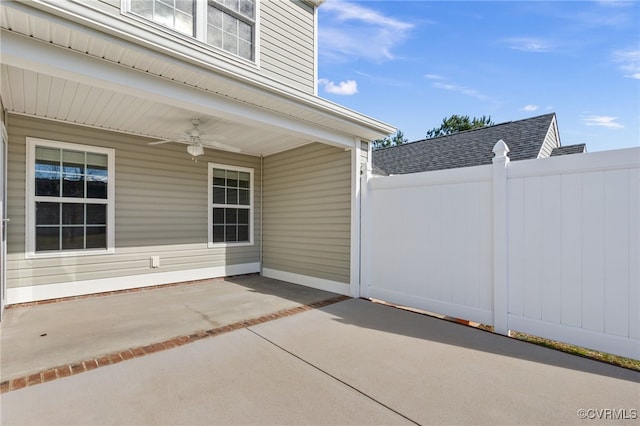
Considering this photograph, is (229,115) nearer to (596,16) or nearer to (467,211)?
(467,211)

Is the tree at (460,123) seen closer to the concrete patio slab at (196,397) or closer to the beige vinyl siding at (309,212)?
the beige vinyl siding at (309,212)

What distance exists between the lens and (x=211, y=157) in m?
6.06

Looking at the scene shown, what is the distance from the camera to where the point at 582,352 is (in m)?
2.85

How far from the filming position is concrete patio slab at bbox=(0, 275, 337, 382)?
2699mm

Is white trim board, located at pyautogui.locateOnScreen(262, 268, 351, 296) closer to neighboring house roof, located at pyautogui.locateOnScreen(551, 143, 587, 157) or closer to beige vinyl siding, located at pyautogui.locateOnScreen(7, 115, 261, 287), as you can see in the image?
beige vinyl siding, located at pyautogui.locateOnScreen(7, 115, 261, 287)

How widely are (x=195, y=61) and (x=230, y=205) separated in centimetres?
378

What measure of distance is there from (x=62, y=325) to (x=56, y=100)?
A: 2707 mm

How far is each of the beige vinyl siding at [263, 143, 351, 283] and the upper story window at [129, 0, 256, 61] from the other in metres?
2.10

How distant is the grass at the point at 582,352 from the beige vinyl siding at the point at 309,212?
2.53m

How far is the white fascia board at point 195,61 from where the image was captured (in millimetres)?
2215

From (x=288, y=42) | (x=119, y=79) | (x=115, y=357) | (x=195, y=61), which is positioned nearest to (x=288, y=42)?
(x=288, y=42)

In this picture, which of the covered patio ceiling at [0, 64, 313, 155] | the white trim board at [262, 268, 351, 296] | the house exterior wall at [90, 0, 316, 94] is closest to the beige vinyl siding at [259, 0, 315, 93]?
the house exterior wall at [90, 0, 316, 94]

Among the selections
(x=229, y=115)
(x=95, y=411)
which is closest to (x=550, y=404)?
(x=95, y=411)

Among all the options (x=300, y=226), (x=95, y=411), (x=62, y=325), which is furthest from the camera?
(x=300, y=226)
